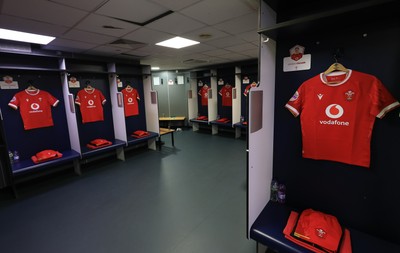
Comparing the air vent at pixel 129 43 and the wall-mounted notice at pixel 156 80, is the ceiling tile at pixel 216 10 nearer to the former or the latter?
the air vent at pixel 129 43

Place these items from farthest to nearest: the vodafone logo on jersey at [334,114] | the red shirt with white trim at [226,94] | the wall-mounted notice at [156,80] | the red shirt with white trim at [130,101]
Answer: the wall-mounted notice at [156,80] → the red shirt with white trim at [226,94] → the red shirt with white trim at [130,101] → the vodafone logo on jersey at [334,114]

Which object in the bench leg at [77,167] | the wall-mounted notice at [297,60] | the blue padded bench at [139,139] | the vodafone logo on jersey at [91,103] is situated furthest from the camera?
the blue padded bench at [139,139]

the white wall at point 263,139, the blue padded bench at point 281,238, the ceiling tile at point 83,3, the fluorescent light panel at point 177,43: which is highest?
the fluorescent light panel at point 177,43

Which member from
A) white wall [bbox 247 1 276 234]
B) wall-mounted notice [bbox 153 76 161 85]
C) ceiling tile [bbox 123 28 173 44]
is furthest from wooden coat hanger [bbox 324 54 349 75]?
wall-mounted notice [bbox 153 76 161 85]

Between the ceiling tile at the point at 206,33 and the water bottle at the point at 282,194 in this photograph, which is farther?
the ceiling tile at the point at 206,33

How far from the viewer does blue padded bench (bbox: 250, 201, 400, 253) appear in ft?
4.14

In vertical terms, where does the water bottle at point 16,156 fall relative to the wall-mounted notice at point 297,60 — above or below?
below

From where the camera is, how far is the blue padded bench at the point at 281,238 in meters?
1.26

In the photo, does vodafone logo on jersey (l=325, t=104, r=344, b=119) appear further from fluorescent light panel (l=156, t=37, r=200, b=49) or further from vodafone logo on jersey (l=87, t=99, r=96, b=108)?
vodafone logo on jersey (l=87, t=99, r=96, b=108)

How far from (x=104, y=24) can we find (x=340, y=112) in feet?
8.43

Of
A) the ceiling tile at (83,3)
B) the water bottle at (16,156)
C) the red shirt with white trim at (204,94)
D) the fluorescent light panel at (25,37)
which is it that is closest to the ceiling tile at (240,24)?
the ceiling tile at (83,3)

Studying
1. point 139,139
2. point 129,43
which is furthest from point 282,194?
point 139,139

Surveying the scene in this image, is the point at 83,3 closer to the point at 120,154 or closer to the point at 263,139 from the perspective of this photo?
the point at 263,139

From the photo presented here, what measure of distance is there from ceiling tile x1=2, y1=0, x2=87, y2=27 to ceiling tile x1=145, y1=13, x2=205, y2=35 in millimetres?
774
